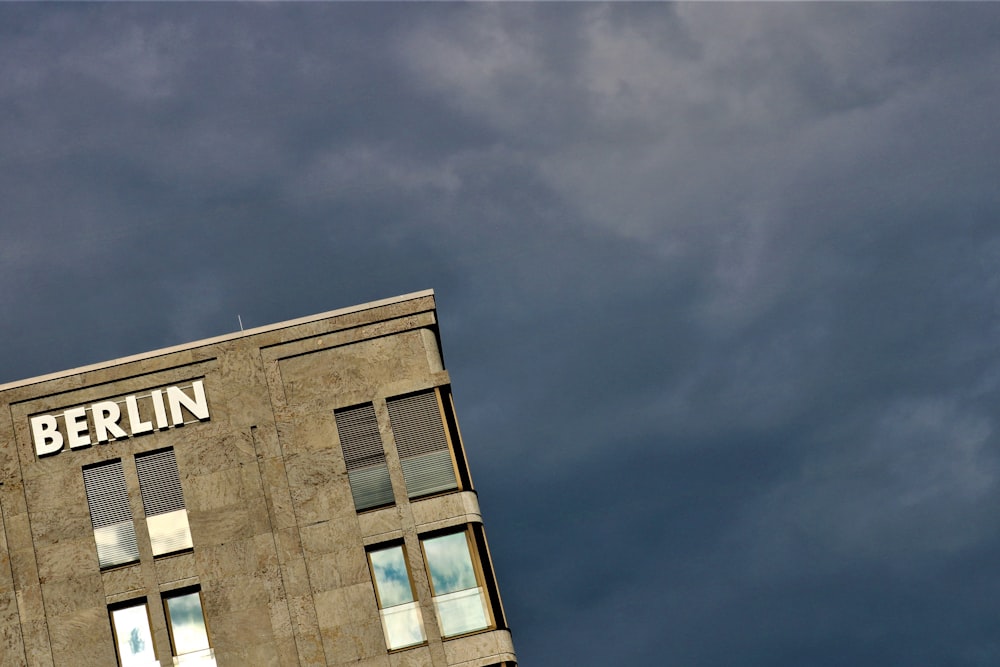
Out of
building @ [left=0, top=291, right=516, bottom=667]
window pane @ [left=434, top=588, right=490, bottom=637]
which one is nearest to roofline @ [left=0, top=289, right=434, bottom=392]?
building @ [left=0, top=291, right=516, bottom=667]

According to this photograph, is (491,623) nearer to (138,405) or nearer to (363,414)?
(363,414)

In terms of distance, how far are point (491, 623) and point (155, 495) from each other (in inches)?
496

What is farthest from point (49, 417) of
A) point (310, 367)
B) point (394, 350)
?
point (394, 350)

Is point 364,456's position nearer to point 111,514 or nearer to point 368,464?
point 368,464

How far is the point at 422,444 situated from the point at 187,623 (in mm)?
10090

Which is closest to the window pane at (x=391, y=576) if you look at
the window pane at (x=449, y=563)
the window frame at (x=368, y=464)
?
the window pane at (x=449, y=563)

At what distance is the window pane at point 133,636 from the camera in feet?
147

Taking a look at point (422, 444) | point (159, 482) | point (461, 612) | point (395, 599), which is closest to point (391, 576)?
point (395, 599)

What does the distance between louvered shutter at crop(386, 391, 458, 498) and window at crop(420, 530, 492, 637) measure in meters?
1.90

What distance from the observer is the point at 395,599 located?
45469mm

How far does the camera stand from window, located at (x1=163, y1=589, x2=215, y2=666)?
1756 inches

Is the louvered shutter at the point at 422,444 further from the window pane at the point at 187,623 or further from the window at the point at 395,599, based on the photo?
the window pane at the point at 187,623

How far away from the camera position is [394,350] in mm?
48031

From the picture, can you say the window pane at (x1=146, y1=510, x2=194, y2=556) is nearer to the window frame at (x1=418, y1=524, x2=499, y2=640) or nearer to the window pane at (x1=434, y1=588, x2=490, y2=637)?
the window frame at (x1=418, y1=524, x2=499, y2=640)
